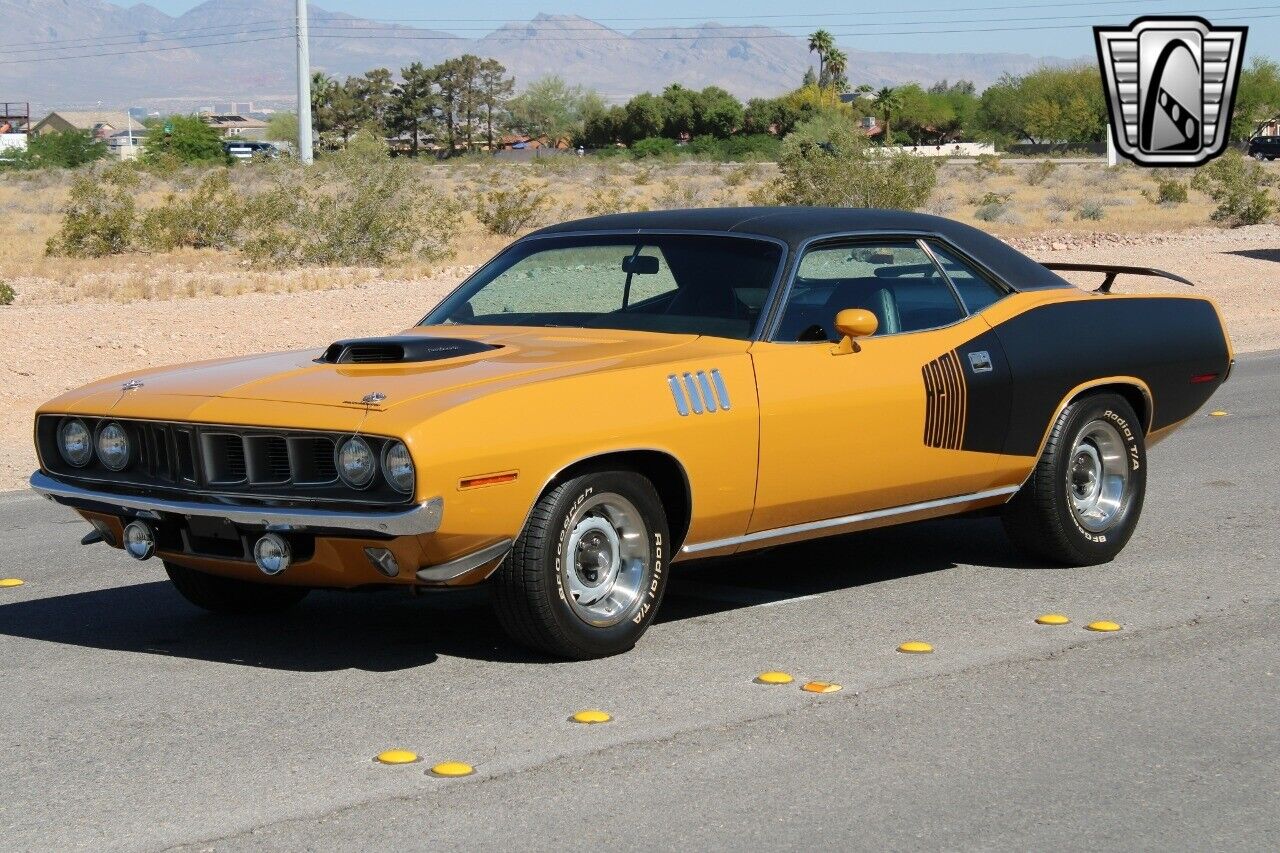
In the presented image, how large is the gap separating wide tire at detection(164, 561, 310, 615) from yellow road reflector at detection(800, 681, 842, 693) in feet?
6.69

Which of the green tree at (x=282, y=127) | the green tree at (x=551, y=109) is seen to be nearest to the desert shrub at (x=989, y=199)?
the green tree at (x=551, y=109)

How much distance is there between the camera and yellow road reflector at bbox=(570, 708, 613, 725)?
5.17 metres

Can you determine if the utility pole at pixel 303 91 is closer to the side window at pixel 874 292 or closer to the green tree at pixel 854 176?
the green tree at pixel 854 176

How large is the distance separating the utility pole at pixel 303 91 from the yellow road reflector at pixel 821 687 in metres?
41.6

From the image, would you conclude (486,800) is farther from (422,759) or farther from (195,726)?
(195,726)

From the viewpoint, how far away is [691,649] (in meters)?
6.07

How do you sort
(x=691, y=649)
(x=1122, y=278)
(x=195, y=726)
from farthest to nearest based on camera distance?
1. (x=1122, y=278)
2. (x=691, y=649)
3. (x=195, y=726)

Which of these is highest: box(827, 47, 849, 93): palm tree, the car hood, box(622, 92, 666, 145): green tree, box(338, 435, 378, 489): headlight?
box(827, 47, 849, 93): palm tree

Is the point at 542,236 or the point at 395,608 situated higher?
the point at 542,236

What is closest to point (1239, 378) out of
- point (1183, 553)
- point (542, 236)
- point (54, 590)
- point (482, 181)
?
point (1183, 553)

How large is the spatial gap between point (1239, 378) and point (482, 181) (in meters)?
40.9

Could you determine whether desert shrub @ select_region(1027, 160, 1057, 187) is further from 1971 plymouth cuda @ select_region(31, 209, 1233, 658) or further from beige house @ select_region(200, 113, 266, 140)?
beige house @ select_region(200, 113, 266, 140)

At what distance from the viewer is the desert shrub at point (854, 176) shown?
1226 inches

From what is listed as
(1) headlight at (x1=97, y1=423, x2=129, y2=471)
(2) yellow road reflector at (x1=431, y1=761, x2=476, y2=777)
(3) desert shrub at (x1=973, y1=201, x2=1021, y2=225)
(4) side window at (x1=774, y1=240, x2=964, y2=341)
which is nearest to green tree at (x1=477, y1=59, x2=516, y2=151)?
(3) desert shrub at (x1=973, y1=201, x2=1021, y2=225)
